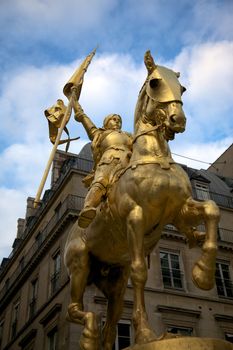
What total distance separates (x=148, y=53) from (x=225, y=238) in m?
22.5

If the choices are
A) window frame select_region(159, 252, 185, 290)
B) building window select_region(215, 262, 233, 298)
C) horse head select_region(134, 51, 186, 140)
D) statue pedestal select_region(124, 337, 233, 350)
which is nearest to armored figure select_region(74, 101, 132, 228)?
horse head select_region(134, 51, 186, 140)

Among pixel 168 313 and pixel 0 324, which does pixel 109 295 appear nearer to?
pixel 168 313

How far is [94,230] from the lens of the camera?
5.18 m

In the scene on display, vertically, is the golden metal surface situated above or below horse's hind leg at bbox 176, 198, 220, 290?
above

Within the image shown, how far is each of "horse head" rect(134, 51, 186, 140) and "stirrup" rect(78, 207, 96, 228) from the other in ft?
3.59

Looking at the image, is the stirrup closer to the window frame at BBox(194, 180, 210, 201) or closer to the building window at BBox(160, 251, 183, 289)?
the building window at BBox(160, 251, 183, 289)

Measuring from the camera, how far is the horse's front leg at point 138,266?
166 inches

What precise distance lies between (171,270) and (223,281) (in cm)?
303

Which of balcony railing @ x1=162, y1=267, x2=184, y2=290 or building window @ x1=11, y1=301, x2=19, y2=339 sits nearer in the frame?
balcony railing @ x1=162, y1=267, x2=184, y2=290

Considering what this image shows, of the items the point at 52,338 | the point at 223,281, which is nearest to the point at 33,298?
the point at 52,338

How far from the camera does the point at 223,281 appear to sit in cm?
2419

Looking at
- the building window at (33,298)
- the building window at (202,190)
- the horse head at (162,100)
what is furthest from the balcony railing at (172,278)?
the horse head at (162,100)

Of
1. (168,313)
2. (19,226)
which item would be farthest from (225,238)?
(19,226)

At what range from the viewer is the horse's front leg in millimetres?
4211
